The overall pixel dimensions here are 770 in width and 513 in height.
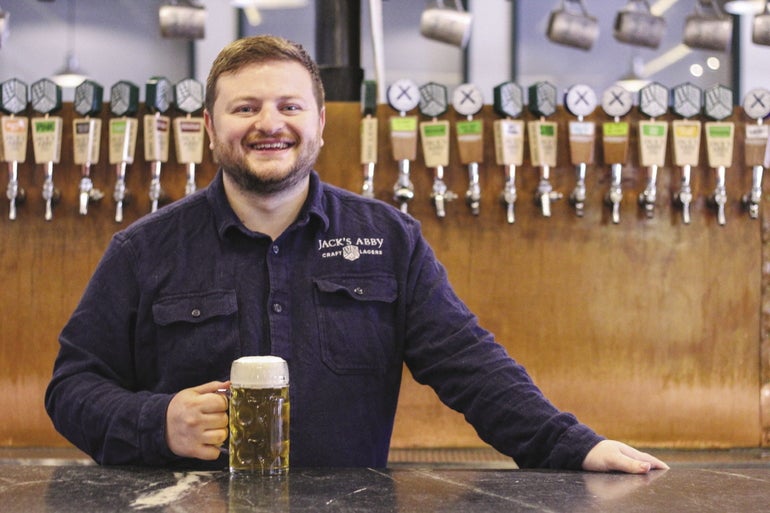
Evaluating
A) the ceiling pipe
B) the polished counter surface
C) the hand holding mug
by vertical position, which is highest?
the ceiling pipe

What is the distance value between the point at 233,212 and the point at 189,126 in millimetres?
1019

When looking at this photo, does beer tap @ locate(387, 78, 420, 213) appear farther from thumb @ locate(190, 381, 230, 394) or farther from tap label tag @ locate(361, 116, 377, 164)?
thumb @ locate(190, 381, 230, 394)

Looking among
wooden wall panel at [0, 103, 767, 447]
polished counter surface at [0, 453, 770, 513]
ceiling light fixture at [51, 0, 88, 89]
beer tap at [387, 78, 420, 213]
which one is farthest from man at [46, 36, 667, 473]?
ceiling light fixture at [51, 0, 88, 89]

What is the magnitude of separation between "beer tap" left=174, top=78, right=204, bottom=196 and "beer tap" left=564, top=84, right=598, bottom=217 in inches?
40.2

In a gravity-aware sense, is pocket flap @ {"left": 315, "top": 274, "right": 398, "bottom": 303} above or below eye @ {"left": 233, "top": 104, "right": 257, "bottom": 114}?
below

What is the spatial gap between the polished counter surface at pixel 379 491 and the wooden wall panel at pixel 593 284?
145 centimetres

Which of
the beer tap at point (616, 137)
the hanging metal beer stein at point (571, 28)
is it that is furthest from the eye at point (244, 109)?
the hanging metal beer stein at point (571, 28)

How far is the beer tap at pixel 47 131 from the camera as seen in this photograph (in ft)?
9.16

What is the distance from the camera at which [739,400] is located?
292 centimetres

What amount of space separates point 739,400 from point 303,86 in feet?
5.78

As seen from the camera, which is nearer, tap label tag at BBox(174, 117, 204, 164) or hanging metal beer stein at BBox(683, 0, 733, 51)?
tap label tag at BBox(174, 117, 204, 164)

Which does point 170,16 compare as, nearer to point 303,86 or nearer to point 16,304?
point 16,304

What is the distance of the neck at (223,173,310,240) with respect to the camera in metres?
1.84

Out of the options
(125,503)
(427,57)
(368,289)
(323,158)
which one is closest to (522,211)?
(323,158)
